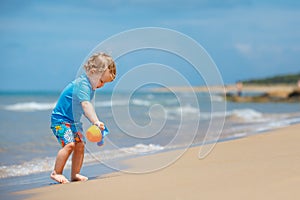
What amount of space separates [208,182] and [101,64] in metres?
1.67

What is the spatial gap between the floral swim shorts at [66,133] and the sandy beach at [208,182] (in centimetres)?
58

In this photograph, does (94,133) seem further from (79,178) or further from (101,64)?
(101,64)

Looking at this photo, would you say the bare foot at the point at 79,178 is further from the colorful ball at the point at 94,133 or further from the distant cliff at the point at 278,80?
the distant cliff at the point at 278,80

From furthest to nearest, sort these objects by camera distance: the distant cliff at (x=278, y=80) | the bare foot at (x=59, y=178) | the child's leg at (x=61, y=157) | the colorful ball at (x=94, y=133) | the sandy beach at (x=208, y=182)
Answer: the distant cliff at (x=278, y=80) < the child's leg at (x=61, y=157) < the bare foot at (x=59, y=178) < the colorful ball at (x=94, y=133) < the sandy beach at (x=208, y=182)

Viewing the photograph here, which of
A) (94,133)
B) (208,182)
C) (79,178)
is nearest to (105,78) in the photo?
(94,133)

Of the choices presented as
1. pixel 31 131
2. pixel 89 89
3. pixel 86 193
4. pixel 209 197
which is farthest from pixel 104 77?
pixel 31 131

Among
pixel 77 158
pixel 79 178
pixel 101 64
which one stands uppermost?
pixel 101 64

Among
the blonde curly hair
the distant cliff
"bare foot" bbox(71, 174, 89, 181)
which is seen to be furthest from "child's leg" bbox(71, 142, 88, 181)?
the distant cliff

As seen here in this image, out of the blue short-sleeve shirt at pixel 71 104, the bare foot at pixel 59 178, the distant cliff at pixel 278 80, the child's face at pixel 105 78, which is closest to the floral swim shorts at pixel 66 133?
the blue short-sleeve shirt at pixel 71 104

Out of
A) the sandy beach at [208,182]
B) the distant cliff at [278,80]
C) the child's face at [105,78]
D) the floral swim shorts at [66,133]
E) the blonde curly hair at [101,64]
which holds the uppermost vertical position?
the distant cliff at [278,80]

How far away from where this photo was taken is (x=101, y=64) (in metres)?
4.89

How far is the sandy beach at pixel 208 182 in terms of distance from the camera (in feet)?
12.3

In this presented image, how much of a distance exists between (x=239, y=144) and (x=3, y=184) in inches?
133

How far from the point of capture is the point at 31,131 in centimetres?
1095
